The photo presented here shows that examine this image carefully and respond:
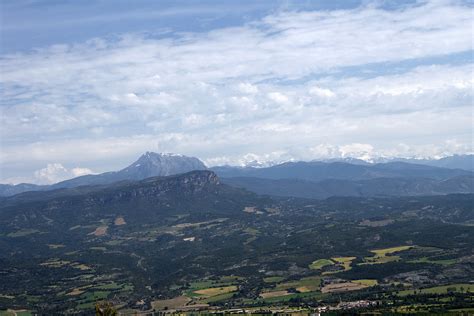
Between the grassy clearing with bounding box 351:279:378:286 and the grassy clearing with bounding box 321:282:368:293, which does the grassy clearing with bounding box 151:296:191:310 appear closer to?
the grassy clearing with bounding box 321:282:368:293

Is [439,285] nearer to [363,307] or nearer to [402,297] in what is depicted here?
[402,297]

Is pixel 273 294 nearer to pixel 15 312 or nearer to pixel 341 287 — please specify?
pixel 341 287

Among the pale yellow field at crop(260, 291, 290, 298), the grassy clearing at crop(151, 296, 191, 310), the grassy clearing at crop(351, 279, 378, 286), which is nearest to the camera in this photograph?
the grassy clearing at crop(151, 296, 191, 310)

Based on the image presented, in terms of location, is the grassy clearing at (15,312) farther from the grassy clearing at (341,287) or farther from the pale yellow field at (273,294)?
the grassy clearing at (341,287)

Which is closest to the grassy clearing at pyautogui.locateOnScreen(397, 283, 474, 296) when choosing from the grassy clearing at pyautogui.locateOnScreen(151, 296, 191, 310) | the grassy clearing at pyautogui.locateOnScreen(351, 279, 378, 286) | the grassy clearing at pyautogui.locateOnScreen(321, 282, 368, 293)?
the grassy clearing at pyautogui.locateOnScreen(321, 282, 368, 293)

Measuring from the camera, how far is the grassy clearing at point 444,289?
6447 inches

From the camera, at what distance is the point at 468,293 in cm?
15575

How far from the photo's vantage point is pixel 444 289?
168m

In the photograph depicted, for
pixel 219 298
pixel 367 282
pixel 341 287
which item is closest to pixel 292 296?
pixel 341 287

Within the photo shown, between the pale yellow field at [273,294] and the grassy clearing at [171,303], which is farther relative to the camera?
the pale yellow field at [273,294]

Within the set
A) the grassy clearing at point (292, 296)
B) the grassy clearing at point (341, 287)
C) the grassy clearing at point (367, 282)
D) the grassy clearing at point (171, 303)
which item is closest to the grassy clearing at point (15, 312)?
the grassy clearing at point (171, 303)

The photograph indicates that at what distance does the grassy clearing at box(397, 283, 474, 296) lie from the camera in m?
164

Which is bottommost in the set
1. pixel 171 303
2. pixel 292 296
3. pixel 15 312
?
pixel 292 296

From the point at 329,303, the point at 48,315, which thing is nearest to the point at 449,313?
the point at 329,303
